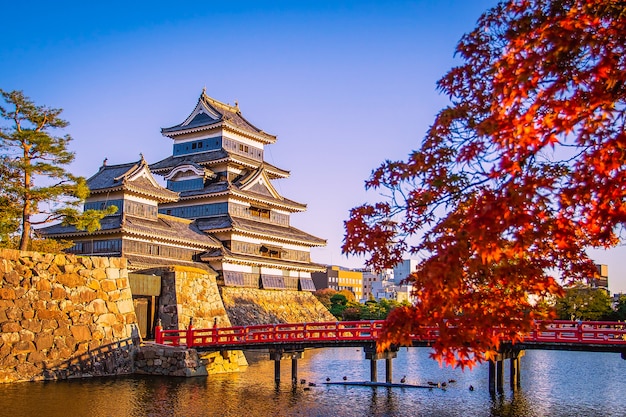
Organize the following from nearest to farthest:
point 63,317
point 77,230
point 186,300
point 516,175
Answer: point 516,175, point 63,317, point 186,300, point 77,230

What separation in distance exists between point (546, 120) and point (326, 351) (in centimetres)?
4114

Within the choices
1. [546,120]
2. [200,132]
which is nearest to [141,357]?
[546,120]

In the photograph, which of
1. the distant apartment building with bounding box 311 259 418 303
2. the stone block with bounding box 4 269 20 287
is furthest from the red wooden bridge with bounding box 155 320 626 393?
the distant apartment building with bounding box 311 259 418 303

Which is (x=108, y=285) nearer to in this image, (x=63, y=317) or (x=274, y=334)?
(x=63, y=317)

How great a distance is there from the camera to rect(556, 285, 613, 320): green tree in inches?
2009

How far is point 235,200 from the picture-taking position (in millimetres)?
46062

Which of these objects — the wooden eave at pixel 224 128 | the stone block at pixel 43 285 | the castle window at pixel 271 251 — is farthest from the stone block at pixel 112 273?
the wooden eave at pixel 224 128

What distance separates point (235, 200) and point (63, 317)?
2342 centimetres

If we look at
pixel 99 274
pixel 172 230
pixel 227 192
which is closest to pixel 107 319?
pixel 99 274

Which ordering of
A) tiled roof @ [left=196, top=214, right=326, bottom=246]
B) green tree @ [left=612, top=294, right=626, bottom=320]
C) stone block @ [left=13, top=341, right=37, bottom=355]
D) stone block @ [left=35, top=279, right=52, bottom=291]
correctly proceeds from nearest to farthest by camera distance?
stone block @ [left=13, top=341, right=37, bottom=355]
stone block @ [left=35, top=279, right=52, bottom=291]
tiled roof @ [left=196, top=214, right=326, bottom=246]
green tree @ [left=612, top=294, right=626, bottom=320]

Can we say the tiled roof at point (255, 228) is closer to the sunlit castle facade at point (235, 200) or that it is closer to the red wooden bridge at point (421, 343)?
the sunlit castle facade at point (235, 200)

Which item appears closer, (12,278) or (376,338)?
(376,338)

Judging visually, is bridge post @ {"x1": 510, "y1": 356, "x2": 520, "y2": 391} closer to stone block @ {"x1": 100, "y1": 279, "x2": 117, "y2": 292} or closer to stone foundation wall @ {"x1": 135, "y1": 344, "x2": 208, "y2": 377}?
stone foundation wall @ {"x1": 135, "y1": 344, "x2": 208, "y2": 377}

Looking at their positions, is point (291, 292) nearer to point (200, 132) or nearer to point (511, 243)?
point (200, 132)
